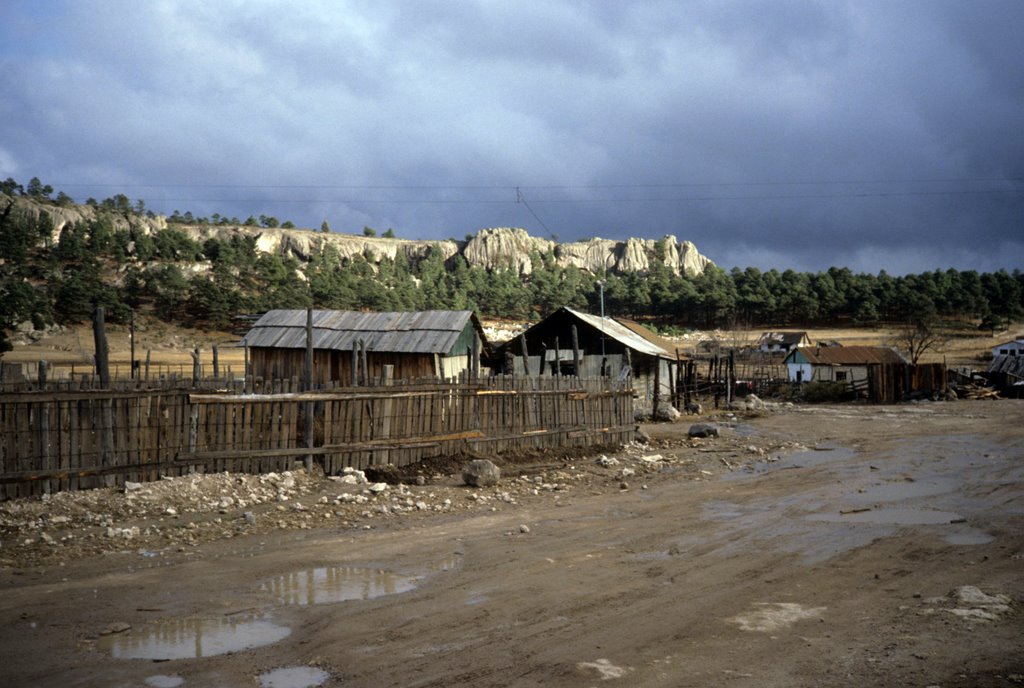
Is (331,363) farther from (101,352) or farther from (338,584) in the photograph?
(338,584)

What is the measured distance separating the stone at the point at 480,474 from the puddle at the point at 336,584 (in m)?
4.58

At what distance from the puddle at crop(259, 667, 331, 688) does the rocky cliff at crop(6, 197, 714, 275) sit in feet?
323

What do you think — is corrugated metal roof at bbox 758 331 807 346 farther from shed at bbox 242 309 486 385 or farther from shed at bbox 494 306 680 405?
shed at bbox 242 309 486 385

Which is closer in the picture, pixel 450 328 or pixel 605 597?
pixel 605 597

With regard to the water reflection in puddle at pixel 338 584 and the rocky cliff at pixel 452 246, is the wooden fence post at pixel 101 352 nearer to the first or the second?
the water reflection in puddle at pixel 338 584

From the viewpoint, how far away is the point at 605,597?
7492 millimetres

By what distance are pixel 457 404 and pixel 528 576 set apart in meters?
6.62

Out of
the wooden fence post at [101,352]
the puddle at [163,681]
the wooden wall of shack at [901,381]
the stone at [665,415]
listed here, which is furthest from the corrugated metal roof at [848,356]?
the puddle at [163,681]

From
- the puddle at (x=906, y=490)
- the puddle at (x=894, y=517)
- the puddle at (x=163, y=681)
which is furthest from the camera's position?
the puddle at (x=906, y=490)

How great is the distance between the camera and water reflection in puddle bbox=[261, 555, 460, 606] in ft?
24.8

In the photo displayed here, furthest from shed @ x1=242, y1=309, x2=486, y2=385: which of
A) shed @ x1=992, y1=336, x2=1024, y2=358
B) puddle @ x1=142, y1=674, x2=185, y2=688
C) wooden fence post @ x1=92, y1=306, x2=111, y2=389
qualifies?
shed @ x1=992, y1=336, x2=1024, y2=358

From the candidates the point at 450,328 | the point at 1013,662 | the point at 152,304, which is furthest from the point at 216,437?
the point at 152,304

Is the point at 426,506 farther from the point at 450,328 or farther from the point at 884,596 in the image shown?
the point at 450,328

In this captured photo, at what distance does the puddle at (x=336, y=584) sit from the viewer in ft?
24.8
